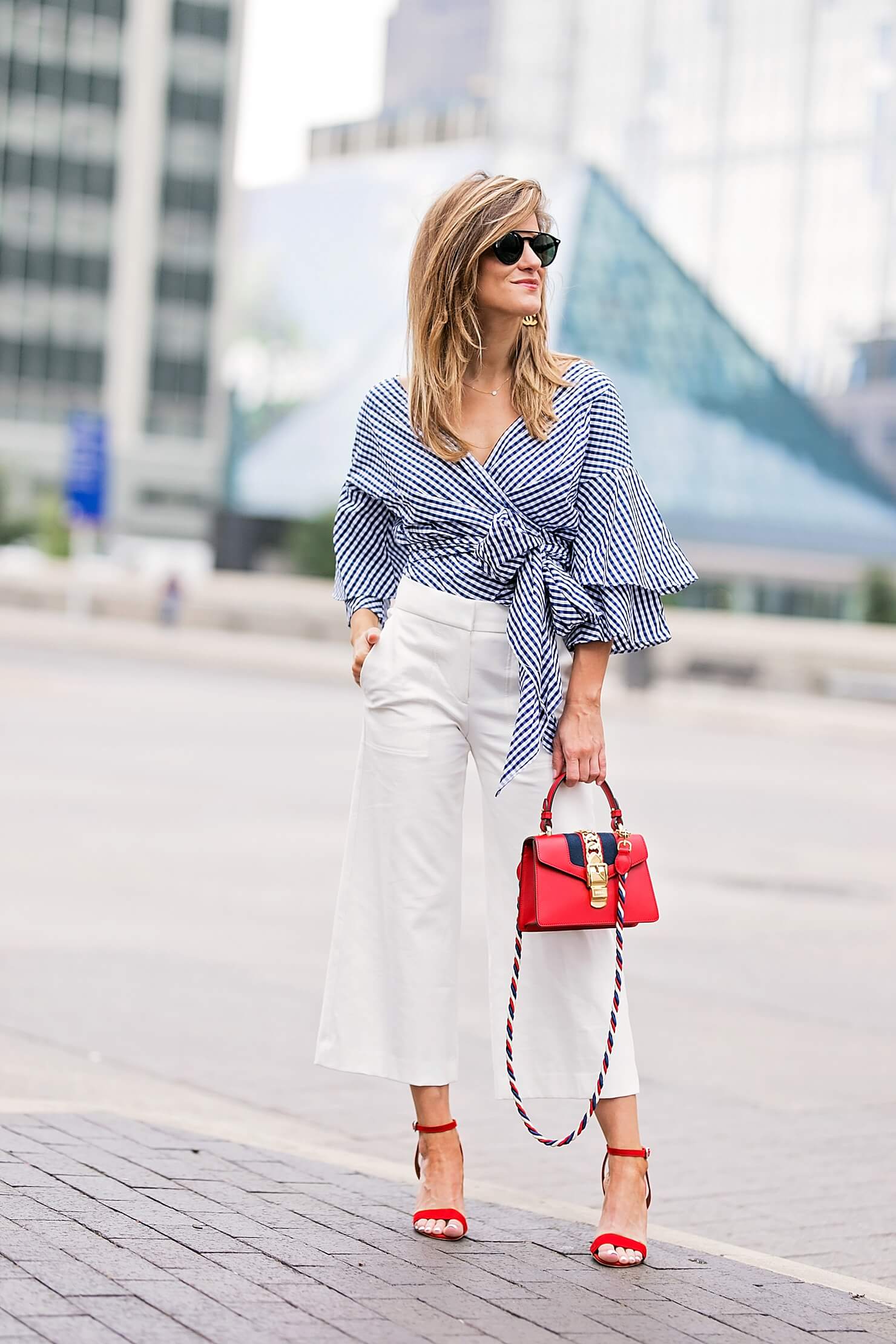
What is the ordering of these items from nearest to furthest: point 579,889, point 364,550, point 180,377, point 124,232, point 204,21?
point 579,889 < point 364,550 < point 124,232 < point 180,377 < point 204,21

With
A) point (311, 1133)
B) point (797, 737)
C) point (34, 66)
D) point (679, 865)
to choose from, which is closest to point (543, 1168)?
point (311, 1133)

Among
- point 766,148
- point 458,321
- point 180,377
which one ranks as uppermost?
point 766,148

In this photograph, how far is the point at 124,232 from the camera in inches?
3942

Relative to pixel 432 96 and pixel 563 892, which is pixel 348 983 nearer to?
pixel 563 892

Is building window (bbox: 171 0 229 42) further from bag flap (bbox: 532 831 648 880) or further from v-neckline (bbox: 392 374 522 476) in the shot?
bag flap (bbox: 532 831 648 880)

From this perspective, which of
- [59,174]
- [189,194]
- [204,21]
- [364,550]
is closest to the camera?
[364,550]

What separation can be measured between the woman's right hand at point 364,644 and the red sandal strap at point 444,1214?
1.03m

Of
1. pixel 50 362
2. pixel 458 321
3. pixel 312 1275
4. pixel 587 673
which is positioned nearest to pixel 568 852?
pixel 587 673

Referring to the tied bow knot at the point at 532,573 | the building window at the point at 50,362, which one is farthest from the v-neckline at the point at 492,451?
the building window at the point at 50,362

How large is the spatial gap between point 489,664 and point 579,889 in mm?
472

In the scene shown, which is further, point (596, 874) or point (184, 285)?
point (184, 285)

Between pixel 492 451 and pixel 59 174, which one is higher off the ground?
pixel 59 174

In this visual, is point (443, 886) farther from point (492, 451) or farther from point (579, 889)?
point (492, 451)

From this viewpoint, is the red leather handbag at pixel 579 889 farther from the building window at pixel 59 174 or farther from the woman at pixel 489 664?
the building window at pixel 59 174
